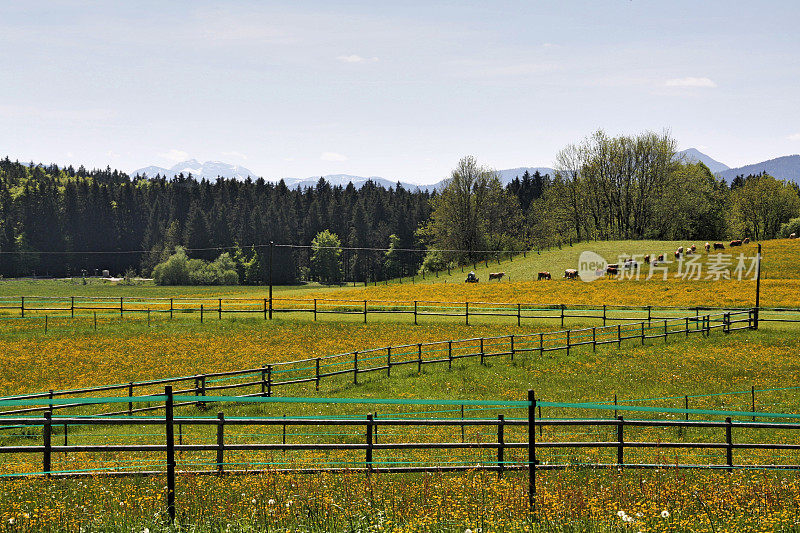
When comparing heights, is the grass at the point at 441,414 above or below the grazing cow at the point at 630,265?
below

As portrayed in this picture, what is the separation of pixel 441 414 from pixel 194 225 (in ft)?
488

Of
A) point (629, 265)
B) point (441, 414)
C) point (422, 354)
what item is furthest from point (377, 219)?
point (441, 414)

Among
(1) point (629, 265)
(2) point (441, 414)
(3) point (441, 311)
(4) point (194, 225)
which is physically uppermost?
(4) point (194, 225)

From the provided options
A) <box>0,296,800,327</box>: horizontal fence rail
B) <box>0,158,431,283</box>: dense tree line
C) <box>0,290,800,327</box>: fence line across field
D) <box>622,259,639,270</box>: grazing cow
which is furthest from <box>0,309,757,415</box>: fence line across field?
<box>0,158,431,283</box>: dense tree line

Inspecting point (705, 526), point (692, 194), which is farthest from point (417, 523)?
point (692, 194)

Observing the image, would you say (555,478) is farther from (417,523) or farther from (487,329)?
(487,329)

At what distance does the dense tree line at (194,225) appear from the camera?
528 ft

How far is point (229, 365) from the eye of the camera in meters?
33.8

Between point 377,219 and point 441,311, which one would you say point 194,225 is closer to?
point 377,219

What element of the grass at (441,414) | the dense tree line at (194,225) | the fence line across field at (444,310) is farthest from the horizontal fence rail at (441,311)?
the dense tree line at (194,225)

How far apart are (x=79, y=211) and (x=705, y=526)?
19589 cm

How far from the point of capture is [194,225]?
16125 centimetres

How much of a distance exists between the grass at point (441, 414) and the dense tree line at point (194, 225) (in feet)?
306

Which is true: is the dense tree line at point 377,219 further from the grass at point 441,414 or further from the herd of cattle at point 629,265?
the grass at point 441,414
